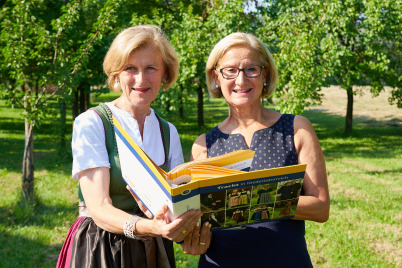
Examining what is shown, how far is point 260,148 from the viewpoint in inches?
90.1

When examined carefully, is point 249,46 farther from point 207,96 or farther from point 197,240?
point 207,96

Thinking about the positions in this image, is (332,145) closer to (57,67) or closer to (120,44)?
(57,67)

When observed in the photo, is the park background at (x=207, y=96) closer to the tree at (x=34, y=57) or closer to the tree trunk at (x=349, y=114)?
the tree at (x=34, y=57)

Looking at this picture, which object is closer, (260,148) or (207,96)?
(260,148)

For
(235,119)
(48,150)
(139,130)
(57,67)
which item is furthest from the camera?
(48,150)

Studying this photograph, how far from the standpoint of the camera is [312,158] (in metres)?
2.18

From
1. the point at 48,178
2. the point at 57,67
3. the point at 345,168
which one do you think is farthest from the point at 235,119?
the point at 345,168

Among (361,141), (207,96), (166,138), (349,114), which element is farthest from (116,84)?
(349,114)

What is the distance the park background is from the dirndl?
3.14 meters

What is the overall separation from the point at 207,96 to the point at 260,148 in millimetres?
8243

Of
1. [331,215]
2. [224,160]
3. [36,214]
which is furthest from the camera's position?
Answer: [36,214]

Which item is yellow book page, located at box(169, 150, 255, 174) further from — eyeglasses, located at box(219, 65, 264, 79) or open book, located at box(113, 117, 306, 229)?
eyeglasses, located at box(219, 65, 264, 79)

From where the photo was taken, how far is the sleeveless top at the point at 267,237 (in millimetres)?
2195

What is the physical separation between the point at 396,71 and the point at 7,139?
16.1 metres
